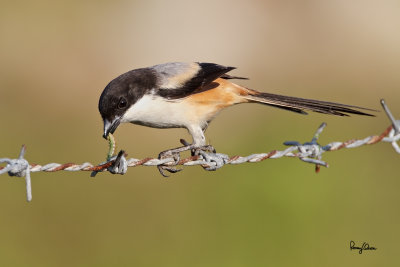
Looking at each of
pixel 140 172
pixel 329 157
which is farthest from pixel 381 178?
pixel 140 172

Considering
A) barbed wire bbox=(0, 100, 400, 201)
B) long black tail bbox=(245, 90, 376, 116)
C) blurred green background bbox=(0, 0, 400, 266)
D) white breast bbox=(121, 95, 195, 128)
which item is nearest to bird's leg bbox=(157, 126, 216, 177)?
white breast bbox=(121, 95, 195, 128)

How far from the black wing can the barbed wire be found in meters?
0.84

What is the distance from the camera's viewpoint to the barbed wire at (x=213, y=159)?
365 centimetres

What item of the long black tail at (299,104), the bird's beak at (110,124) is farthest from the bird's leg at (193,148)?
the long black tail at (299,104)

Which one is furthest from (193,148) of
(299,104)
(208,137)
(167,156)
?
(208,137)

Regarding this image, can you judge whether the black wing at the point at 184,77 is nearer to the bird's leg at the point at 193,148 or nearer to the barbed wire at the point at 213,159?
the bird's leg at the point at 193,148

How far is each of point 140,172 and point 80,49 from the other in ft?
14.1

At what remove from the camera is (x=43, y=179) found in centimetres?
893

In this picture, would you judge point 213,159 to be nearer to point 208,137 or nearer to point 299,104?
point 299,104

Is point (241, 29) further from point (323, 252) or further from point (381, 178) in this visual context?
point (323, 252)

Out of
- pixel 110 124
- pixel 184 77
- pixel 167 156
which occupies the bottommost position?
pixel 167 156

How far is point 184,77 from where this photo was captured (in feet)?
19.0

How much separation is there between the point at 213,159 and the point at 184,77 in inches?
51.9

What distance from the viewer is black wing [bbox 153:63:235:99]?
564 centimetres
